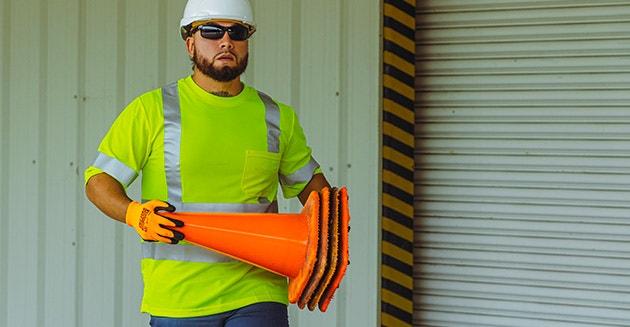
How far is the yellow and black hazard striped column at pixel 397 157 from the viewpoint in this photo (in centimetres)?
592

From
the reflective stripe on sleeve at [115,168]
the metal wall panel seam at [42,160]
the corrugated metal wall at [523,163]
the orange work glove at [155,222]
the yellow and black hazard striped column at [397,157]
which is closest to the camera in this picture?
the orange work glove at [155,222]

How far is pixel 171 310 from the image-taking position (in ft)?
12.5

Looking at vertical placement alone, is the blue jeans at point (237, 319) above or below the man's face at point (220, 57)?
below

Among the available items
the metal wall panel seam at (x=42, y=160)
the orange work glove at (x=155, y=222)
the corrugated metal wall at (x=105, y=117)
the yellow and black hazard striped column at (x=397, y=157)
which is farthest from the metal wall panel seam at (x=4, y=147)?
the orange work glove at (x=155, y=222)

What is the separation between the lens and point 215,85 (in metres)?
3.97

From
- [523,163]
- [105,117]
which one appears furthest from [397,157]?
[105,117]

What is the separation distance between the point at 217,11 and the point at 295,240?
0.93 m

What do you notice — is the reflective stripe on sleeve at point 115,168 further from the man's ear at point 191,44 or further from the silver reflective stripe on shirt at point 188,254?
the man's ear at point 191,44

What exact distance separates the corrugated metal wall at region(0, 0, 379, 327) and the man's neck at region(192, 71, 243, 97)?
6.16 feet

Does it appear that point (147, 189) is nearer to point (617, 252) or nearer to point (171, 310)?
point (171, 310)

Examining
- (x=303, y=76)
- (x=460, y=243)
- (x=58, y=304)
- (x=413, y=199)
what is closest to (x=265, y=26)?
(x=303, y=76)

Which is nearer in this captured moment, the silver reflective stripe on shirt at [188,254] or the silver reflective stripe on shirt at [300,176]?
the silver reflective stripe on shirt at [188,254]

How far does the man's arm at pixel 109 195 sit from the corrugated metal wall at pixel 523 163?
2726mm

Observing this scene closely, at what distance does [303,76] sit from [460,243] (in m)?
1.34
